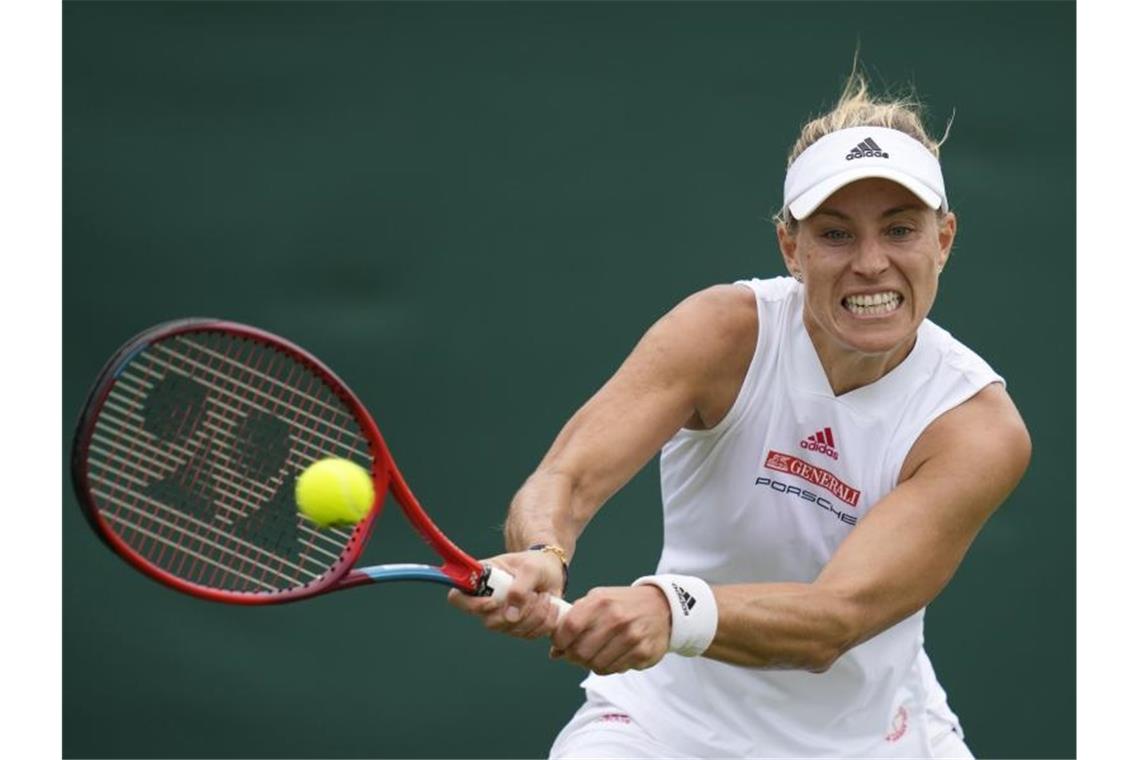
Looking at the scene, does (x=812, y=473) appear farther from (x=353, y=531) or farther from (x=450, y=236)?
(x=450, y=236)

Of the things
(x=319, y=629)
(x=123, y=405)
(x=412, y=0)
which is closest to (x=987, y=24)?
(x=412, y=0)

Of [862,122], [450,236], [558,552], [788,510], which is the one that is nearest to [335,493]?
[558,552]

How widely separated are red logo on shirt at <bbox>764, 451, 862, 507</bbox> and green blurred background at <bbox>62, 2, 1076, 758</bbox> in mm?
1033

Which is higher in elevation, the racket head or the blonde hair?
the blonde hair

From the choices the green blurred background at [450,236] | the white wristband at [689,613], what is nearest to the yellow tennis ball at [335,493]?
the white wristband at [689,613]

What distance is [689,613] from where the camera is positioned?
2467 mm

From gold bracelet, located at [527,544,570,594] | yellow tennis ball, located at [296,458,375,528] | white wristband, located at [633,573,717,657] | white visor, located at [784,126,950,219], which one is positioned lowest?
white wristband, located at [633,573,717,657]

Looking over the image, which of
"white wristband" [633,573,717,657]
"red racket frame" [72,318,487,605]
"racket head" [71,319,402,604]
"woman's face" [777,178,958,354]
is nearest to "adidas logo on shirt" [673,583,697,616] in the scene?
"white wristband" [633,573,717,657]

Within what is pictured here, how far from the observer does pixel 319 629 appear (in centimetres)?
389

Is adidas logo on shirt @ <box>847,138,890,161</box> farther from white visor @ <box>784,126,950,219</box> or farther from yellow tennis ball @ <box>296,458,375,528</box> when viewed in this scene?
yellow tennis ball @ <box>296,458,375,528</box>

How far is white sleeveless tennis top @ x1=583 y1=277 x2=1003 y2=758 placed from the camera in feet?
9.39

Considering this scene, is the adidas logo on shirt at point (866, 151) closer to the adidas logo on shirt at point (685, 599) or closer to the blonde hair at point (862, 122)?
the blonde hair at point (862, 122)

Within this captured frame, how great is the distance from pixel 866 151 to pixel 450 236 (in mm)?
1301

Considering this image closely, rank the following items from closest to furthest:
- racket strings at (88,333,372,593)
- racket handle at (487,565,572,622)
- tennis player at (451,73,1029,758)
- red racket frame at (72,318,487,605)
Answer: red racket frame at (72,318,487,605) → racket handle at (487,565,572,622) → racket strings at (88,333,372,593) → tennis player at (451,73,1029,758)
